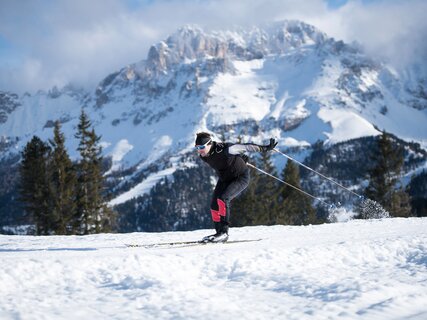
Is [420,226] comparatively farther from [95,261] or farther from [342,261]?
[95,261]

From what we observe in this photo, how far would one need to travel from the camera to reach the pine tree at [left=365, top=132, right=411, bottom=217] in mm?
35625

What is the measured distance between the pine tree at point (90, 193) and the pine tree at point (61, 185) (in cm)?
62

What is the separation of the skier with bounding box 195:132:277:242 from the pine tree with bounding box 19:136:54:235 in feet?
77.4

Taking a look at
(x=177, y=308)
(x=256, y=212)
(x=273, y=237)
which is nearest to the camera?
(x=177, y=308)

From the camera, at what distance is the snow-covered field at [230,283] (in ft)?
17.1

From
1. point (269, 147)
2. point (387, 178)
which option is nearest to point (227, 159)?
point (269, 147)

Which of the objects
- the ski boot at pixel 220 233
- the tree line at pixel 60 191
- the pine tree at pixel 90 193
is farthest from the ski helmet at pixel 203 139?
the pine tree at pixel 90 193

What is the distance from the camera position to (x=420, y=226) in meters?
11.5

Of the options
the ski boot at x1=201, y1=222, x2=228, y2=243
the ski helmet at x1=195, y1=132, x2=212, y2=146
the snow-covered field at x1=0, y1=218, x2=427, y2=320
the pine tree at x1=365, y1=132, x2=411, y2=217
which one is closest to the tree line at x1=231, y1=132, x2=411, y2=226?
the pine tree at x1=365, y1=132, x2=411, y2=217

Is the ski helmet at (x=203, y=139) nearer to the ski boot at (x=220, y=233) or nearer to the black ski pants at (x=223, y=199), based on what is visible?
the black ski pants at (x=223, y=199)

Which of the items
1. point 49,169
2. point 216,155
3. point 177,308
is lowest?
point 177,308

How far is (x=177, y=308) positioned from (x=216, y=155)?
459cm

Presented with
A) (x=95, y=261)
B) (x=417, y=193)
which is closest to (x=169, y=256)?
(x=95, y=261)

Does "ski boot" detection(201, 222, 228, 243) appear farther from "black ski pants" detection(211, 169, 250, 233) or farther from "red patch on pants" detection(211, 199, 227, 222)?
"red patch on pants" detection(211, 199, 227, 222)
